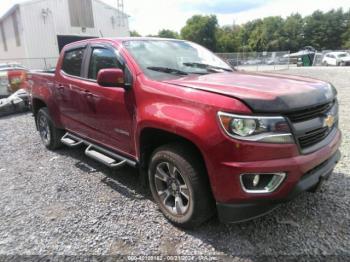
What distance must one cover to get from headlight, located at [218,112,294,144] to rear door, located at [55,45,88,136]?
2.48 metres

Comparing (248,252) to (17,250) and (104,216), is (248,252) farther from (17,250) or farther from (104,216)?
(17,250)

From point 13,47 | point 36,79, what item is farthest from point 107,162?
point 13,47

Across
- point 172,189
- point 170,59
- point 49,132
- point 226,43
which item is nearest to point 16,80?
point 49,132

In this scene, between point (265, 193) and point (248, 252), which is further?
point (248, 252)

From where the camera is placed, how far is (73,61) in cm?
464

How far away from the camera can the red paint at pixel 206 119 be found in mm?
2334

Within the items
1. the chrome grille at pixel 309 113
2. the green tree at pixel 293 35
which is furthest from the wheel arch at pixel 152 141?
the green tree at pixel 293 35

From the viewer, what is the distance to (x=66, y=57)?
16.1ft

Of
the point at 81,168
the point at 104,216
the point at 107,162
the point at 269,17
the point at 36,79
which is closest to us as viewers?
the point at 104,216

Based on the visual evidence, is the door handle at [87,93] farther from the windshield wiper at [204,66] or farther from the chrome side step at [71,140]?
the windshield wiper at [204,66]

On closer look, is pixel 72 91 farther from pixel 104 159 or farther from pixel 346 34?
pixel 346 34

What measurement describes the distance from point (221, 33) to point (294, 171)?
284 ft

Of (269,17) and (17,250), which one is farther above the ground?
(269,17)

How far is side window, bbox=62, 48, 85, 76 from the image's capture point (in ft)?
14.6
